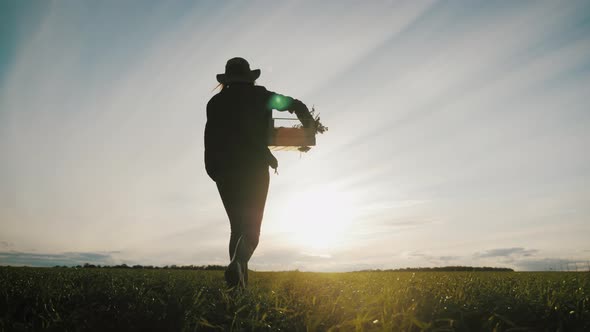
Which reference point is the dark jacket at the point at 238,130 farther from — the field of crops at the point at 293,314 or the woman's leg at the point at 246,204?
the field of crops at the point at 293,314

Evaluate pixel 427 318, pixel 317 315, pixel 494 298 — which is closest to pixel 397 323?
pixel 427 318

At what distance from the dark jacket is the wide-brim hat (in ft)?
0.35

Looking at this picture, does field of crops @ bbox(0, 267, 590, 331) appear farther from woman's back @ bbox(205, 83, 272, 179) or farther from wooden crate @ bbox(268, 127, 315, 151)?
wooden crate @ bbox(268, 127, 315, 151)

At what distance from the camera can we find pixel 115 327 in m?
2.94

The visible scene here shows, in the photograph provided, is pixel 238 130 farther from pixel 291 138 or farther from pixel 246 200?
pixel 291 138

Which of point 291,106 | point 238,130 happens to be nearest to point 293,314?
point 238,130

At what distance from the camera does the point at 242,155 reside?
16.9 feet

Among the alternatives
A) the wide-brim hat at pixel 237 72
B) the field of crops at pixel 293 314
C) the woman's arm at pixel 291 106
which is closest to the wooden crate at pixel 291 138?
the woman's arm at pixel 291 106

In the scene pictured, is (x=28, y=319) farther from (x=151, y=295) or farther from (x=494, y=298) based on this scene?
(x=494, y=298)

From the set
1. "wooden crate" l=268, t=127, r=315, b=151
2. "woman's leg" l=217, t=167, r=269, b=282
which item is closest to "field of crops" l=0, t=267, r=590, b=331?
"woman's leg" l=217, t=167, r=269, b=282

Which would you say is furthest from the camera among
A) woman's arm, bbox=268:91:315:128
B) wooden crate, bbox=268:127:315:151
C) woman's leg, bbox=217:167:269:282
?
wooden crate, bbox=268:127:315:151

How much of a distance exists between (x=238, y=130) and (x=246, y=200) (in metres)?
0.89

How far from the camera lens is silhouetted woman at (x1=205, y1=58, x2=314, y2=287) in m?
5.11

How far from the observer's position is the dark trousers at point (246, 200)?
510 cm
